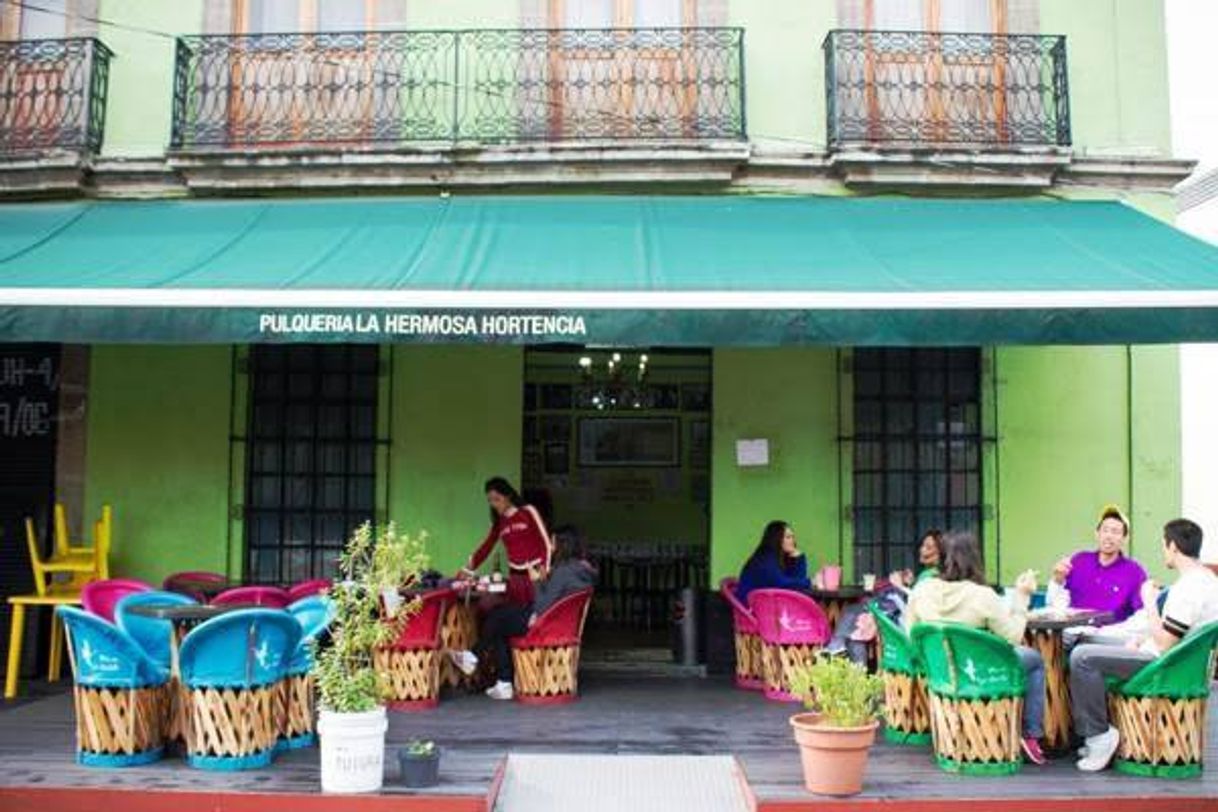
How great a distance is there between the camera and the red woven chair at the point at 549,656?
29.2 feet

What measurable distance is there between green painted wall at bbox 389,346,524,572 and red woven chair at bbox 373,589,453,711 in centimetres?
167

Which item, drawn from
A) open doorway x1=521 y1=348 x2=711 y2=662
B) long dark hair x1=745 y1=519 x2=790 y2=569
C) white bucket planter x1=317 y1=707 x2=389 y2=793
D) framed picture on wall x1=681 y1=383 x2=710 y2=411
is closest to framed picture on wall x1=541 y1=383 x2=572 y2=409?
open doorway x1=521 y1=348 x2=711 y2=662

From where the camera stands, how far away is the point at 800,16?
10539mm

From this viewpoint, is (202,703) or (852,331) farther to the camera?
(852,331)

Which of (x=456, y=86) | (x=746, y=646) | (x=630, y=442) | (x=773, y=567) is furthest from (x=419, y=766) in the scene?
(x=630, y=442)

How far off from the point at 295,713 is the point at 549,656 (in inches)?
87.8

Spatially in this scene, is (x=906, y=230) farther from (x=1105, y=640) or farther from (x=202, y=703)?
(x=202, y=703)

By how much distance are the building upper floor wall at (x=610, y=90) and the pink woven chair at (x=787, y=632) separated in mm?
3580

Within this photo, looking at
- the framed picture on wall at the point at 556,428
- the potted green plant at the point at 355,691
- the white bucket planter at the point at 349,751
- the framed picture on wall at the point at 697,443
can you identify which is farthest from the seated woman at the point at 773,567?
the framed picture on wall at the point at 556,428

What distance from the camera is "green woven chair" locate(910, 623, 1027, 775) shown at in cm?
652

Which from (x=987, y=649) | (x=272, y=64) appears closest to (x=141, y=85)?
(x=272, y=64)

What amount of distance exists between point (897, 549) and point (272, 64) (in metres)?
6.93

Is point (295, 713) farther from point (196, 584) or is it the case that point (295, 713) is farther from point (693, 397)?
point (693, 397)

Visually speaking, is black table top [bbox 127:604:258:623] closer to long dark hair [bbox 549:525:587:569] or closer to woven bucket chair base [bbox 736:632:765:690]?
long dark hair [bbox 549:525:587:569]
